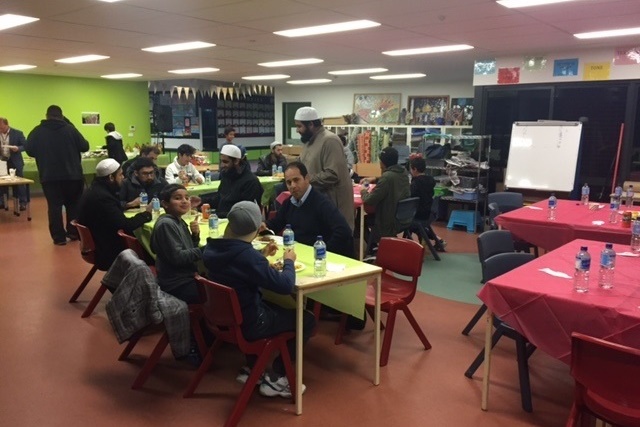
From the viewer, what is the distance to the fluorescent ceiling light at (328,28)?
17.5ft

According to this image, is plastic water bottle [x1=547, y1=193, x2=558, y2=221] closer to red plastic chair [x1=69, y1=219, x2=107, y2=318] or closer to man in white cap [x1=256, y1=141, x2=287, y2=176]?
red plastic chair [x1=69, y1=219, x2=107, y2=318]

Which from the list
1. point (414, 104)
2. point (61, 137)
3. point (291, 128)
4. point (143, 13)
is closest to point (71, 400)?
point (143, 13)

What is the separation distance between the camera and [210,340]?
3697mm

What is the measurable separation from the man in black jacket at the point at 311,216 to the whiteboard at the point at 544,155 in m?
4.53

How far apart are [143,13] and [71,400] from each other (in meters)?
3.44

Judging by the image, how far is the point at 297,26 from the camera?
5.49 m

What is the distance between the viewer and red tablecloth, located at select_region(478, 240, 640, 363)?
7.97 ft

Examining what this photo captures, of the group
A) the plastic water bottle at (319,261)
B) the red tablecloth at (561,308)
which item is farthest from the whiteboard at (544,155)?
the plastic water bottle at (319,261)

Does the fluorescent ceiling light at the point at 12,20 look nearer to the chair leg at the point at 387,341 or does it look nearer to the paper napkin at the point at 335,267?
the paper napkin at the point at 335,267

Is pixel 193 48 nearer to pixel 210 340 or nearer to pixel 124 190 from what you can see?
pixel 124 190

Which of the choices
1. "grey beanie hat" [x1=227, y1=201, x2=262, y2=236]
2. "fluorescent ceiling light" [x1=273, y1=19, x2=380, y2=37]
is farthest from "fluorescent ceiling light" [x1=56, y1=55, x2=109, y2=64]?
"grey beanie hat" [x1=227, y1=201, x2=262, y2=236]

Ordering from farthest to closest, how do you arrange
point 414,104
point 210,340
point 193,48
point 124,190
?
point 414,104 → point 193,48 → point 124,190 → point 210,340

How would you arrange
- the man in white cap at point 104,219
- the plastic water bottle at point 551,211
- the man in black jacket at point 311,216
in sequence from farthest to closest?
the plastic water bottle at point 551,211 → the man in white cap at point 104,219 → the man in black jacket at point 311,216

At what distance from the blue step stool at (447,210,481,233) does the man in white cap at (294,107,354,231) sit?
3.79 m
